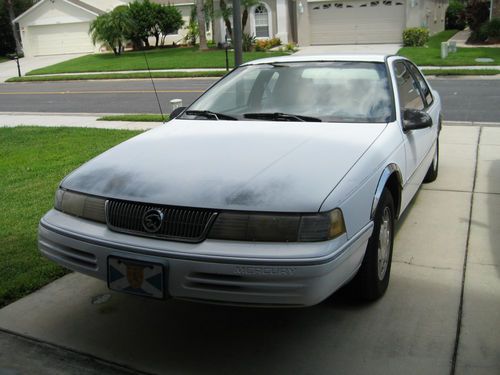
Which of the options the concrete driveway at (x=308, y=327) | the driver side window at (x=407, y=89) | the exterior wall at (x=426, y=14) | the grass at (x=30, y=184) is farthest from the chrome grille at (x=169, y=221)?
the exterior wall at (x=426, y=14)

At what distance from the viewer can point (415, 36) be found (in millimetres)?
27328

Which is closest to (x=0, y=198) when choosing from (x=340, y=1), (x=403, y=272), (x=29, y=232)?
(x=29, y=232)

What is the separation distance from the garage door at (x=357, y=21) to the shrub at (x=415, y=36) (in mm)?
2362

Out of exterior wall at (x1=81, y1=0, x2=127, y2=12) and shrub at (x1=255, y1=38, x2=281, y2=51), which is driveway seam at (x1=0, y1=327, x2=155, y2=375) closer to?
shrub at (x1=255, y1=38, x2=281, y2=51)

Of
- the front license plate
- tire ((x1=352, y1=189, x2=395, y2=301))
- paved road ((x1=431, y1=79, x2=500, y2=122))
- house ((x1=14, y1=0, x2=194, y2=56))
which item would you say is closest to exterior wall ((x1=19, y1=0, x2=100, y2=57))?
house ((x1=14, y1=0, x2=194, y2=56))

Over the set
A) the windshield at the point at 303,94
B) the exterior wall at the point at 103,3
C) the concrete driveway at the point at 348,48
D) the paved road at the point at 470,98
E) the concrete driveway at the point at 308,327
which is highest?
the exterior wall at the point at 103,3

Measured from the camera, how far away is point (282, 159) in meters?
3.54

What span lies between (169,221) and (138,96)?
14427mm

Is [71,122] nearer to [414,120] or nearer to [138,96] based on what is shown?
[138,96]

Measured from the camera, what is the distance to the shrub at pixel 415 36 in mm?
27297

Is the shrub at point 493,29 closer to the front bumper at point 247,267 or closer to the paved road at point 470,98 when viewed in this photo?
the paved road at point 470,98

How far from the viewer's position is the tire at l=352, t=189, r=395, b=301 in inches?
140

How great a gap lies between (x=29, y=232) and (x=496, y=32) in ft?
84.4

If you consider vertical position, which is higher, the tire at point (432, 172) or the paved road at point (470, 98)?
the tire at point (432, 172)
